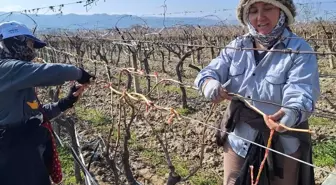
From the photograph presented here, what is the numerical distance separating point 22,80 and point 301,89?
133cm

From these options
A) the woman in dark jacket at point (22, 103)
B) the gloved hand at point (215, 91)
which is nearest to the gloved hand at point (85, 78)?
the woman in dark jacket at point (22, 103)

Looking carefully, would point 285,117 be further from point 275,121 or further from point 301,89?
point 301,89

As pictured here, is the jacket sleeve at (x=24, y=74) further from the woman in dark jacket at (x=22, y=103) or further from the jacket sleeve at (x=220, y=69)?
the jacket sleeve at (x=220, y=69)

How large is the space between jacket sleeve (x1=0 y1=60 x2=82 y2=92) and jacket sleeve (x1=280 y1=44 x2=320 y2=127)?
1.14 meters

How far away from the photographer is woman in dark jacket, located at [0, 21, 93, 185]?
6.68 ft

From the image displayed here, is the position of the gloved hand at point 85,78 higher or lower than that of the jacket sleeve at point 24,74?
lower

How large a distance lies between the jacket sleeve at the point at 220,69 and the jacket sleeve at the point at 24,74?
73 centimetres

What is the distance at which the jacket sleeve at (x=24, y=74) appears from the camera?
6.63 feet

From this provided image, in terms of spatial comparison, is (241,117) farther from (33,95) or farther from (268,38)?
(33,95)

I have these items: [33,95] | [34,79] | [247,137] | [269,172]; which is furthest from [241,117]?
[33,95]

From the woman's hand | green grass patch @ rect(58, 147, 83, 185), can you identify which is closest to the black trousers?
the woman's hand

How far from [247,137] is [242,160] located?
0.12 meters

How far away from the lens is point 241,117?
1843mm

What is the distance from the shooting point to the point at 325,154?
457 cm
